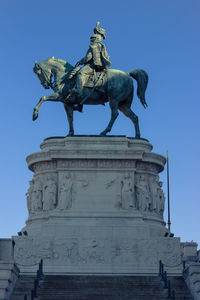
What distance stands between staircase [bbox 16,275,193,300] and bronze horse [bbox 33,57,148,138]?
414 inches

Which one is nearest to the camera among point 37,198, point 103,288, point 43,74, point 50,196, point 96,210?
point 103,288

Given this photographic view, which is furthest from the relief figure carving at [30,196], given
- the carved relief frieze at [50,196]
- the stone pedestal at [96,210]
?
the carved relief frieze at [50,196]

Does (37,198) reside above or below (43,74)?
below

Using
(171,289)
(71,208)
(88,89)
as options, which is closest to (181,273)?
(171,289)

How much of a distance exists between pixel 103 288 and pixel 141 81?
1519 centimetres

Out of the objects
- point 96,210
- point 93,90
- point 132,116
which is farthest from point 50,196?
point 132,116

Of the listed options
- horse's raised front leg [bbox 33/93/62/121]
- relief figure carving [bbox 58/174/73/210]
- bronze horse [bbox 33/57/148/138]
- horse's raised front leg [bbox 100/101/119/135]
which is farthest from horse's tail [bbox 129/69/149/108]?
relief figure carving [bbox 58/174/73/210]

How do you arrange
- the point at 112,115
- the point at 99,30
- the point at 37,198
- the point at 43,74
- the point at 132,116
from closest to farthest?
1. the point at 37,198
2. the point at 112,115
3. the point at 43,74
4. the point at 132,116
5. the point at 99,30

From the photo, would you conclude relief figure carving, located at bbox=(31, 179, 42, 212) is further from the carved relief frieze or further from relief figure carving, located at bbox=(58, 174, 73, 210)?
relief figure carving, located at bbox=(58, 174, 73, 210)

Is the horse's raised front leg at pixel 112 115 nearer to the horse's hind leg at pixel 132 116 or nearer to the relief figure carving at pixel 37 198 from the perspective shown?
the horse's hind leg at pixel 132 116

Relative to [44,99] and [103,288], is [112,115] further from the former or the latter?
[103,288]

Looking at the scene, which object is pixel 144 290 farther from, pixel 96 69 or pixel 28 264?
pixel 96 69

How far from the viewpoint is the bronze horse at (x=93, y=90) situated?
155 feet

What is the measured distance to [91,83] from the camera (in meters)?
47.5
